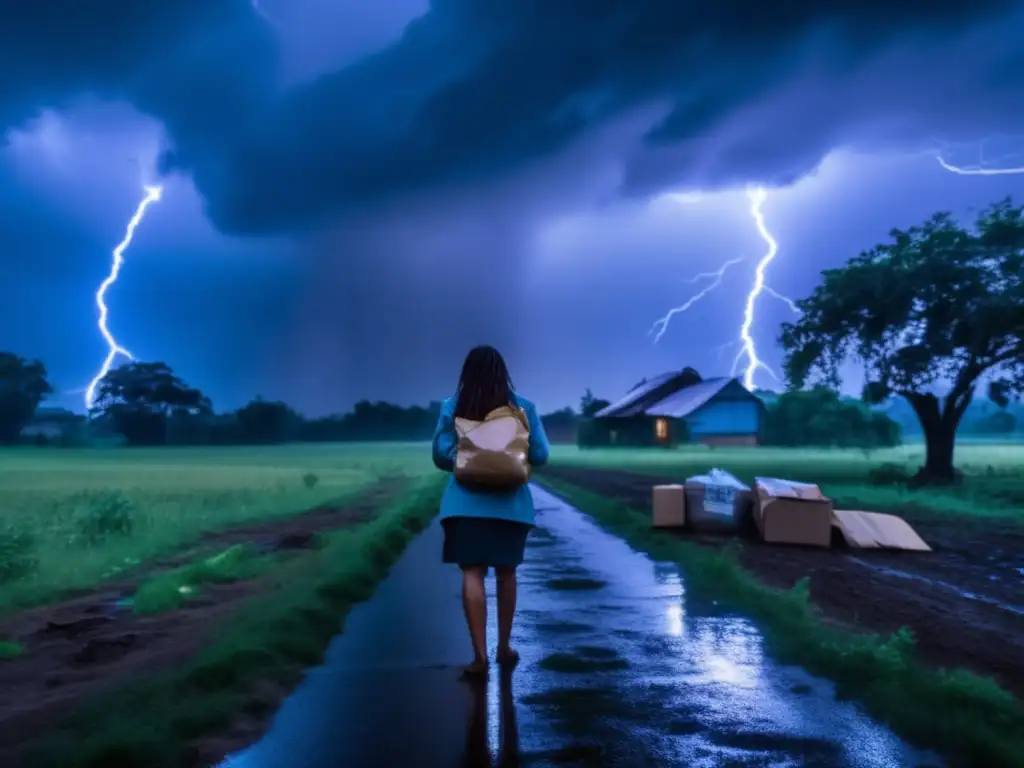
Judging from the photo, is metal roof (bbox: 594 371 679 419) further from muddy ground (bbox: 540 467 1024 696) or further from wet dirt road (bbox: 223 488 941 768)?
wet dirt road (bbox: 223 488 941 768)

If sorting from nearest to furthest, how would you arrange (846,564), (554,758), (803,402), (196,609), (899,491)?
(554,758)
(196,609)
(846,564)
(899,491)
(803,402)

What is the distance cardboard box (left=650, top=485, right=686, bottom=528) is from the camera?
14.6 meters

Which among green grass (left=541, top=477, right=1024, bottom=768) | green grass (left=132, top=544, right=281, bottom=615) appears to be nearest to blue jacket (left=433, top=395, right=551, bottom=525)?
green grass (left=541, top=477, right=1024, bottom=768)

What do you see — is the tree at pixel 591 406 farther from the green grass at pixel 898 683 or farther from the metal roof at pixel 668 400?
the green grass at pixel 898 683

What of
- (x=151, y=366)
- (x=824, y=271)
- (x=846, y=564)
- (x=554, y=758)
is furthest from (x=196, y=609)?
(x=151, y=366)

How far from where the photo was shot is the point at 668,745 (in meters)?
4.11

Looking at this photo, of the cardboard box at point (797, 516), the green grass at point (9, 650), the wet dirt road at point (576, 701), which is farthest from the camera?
the cardboard box at point (797, 516)

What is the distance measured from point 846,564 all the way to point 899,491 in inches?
585

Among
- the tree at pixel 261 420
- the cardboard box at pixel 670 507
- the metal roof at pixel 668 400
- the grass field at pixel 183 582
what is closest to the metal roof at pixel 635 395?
the metal roof at pixel 668 400

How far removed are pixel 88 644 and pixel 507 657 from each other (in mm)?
3244

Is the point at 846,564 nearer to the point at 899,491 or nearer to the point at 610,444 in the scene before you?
the point at 899,491

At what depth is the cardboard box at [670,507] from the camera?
576 inches

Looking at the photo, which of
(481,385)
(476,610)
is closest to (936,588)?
(476,610)

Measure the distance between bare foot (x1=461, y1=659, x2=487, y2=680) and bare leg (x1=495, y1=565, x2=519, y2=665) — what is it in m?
0.31
